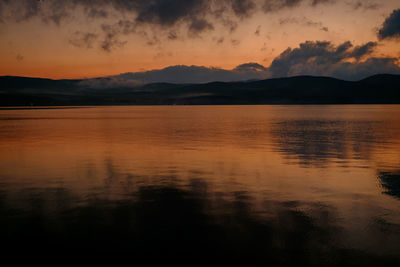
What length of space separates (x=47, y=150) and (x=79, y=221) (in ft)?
66.8

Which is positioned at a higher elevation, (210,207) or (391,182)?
(210,207)

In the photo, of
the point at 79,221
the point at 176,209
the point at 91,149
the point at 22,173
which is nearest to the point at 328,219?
the point at 176,209

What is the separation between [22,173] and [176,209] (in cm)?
1172

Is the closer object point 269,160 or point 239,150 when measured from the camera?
point 269,160

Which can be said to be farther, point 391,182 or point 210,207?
point 391,182

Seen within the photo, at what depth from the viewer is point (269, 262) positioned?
852cm

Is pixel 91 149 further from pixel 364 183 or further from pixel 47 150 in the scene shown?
pixel 364 183

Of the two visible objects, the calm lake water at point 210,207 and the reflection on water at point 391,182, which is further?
the reflection on water at point 391,182

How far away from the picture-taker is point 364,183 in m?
17.0

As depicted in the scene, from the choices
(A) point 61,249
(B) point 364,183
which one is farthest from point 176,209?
(B) point 364,183

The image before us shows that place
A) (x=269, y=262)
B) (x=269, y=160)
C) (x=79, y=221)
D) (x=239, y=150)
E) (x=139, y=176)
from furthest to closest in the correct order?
(x=239, y=150)
(x=269, y=160)
(x=139, y=176)
(x=79, y=221)
(x=269, y=262)

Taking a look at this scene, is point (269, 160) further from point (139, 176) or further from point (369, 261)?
point (369, 261)

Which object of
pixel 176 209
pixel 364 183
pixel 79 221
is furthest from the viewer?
pixel 364 183

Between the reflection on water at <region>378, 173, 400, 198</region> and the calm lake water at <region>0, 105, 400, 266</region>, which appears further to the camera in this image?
the reflection on water at <region>378, 173, 400, 198</region>
